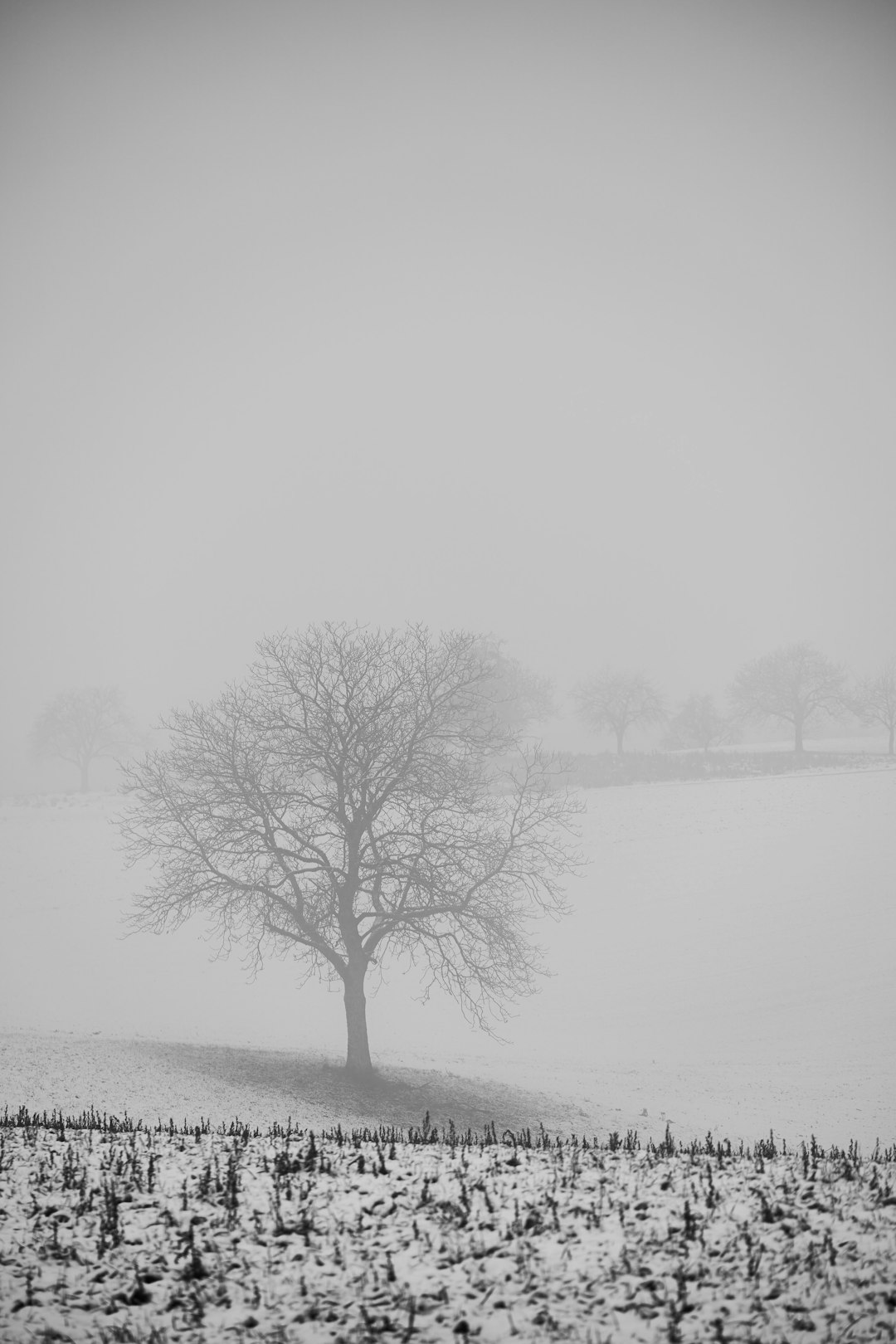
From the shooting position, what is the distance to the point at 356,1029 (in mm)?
17344

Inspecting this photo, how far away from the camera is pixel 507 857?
1791 cm

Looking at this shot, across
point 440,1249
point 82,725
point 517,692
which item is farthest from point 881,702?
point 82,725

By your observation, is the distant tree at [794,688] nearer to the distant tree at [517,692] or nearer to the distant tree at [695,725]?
the distant tree at [695,725]

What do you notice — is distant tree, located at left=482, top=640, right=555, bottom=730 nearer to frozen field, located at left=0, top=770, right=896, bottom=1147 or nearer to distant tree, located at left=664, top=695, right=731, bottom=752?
frozen field, located at left=0, top=770, right=896, bottom=1147

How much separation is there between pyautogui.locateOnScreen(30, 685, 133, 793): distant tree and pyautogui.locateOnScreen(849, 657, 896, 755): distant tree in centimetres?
6664

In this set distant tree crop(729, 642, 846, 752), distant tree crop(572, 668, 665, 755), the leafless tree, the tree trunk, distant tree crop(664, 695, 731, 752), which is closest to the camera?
the tree trunk

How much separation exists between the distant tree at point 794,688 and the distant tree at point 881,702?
5.22ft

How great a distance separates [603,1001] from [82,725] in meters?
59.6

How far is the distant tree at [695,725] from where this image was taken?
241ft

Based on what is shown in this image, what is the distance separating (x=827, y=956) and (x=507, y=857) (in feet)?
54.4

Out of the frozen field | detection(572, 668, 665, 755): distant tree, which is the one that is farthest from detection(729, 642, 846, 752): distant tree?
the frozen field

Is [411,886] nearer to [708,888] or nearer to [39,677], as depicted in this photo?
[708,888]

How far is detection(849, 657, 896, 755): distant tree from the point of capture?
61.6 meters

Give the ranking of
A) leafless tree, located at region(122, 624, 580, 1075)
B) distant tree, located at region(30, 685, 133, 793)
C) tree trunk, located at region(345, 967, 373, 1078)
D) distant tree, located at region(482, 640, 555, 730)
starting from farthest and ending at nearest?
distant tree, located at region(30, 685, 133, 793), distant tree, located at region(482, 640, 555, 730), leafless tree, located at region(122, 624, 580, 1075), tree trunk, located at region(345, 967, 373, 1078)
